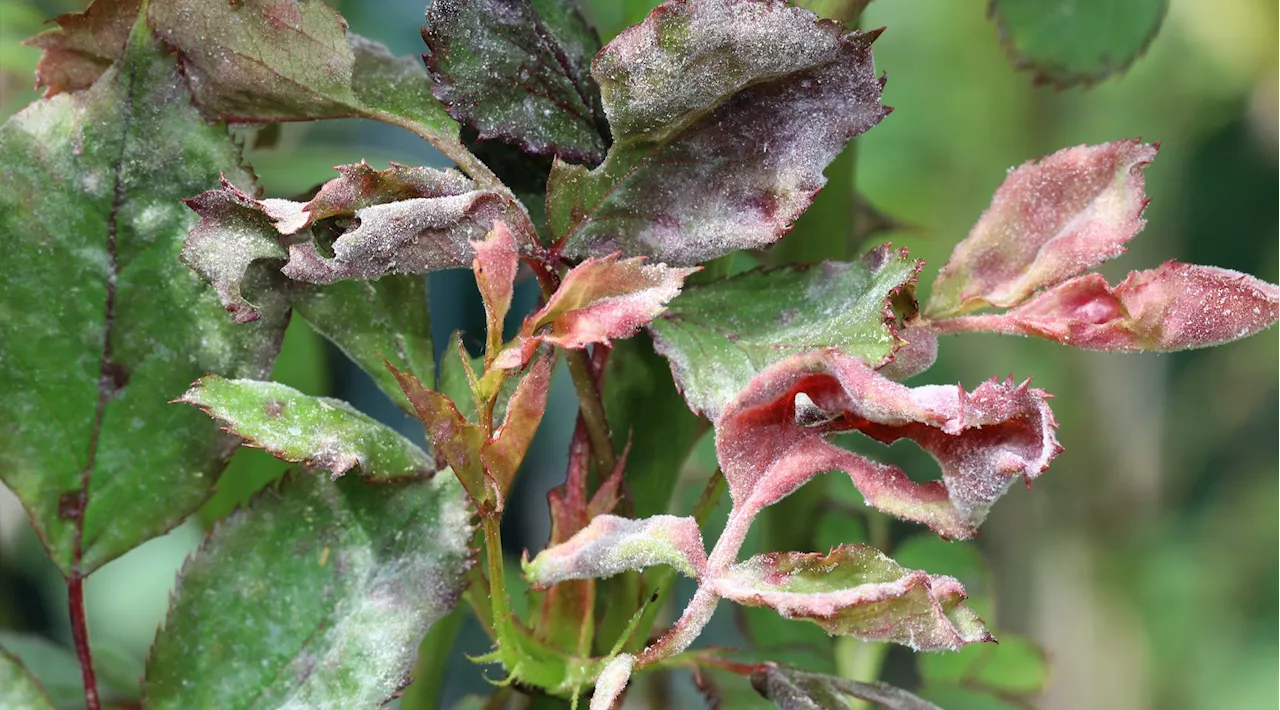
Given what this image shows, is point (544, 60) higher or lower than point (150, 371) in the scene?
higher

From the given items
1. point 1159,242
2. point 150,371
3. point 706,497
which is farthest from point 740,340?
point 1159,242

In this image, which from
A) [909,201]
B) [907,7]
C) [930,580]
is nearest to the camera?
[930,580]

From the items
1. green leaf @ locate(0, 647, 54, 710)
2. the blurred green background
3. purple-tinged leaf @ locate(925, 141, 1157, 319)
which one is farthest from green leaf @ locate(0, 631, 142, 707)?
the blurred green background

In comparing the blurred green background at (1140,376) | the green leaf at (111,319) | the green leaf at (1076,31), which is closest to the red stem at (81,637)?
the green leaf at (111,319)

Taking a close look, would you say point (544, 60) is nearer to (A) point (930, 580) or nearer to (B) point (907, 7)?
(A) point (930, 580)

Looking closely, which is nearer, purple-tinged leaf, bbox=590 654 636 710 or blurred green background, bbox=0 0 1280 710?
purple-tinged leaf, bbox=590 654 636 710

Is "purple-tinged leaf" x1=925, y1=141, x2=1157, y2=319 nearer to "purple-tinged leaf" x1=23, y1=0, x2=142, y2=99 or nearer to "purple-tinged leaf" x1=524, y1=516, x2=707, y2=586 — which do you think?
"purple-tinged leaf" x1=524, y1=516, x2=707, y2=586
